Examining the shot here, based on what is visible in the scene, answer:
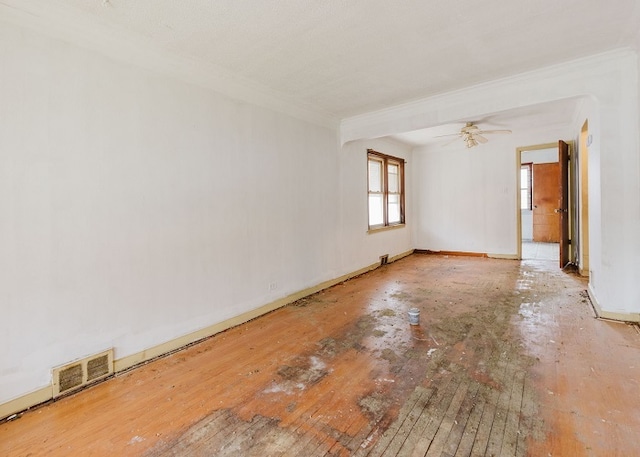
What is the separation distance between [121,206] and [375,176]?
4994mm

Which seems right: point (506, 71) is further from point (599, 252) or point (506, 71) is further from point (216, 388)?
point (216, 388)

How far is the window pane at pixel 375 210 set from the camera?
6438 mm

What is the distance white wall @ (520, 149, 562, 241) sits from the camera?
9211 mm

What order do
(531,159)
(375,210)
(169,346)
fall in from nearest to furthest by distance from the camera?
(169,346), (375,210), (531,159)

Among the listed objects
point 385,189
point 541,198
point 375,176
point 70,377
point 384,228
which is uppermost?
point 375,176

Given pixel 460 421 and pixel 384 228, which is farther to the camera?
pixel 384 228

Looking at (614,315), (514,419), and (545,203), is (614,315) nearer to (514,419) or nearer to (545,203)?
(514,419)

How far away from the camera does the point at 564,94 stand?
3361 millimetres

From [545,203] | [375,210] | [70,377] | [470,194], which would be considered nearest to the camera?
[70,377]

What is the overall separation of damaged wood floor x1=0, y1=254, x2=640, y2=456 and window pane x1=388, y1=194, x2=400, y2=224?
3.74 meters

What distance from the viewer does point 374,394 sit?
2.15 m

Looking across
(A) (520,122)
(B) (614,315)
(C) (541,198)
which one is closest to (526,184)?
(C) (541,198)

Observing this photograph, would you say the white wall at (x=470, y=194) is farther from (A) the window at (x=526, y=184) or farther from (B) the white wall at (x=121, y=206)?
(B) the white wall at (x=121, y=206)

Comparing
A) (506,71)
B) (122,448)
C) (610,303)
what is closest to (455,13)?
(506,71)
